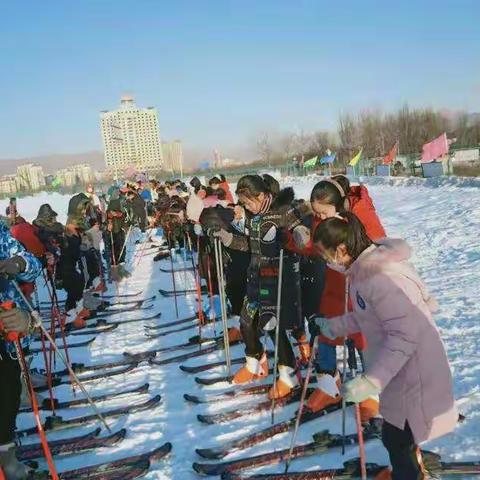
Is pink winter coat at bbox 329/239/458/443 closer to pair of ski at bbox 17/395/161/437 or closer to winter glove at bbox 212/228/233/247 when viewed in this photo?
winter glove at bbox 212/228/233/247

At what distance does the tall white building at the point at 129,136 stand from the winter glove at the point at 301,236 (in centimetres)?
8524

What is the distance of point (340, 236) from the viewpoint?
2.45 metres

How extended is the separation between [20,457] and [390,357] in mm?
2885

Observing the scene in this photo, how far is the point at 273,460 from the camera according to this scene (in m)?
3.32

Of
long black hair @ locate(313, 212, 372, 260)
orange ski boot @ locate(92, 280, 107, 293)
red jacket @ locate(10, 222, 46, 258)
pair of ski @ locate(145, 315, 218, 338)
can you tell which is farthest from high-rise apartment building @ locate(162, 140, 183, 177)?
long black hair @ locate(313, 212, 372, 260)

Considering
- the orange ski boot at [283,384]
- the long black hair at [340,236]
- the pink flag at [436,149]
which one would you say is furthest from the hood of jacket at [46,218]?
the pink flag at [436,149]

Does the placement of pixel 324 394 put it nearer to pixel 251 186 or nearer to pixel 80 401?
pixel 251 186

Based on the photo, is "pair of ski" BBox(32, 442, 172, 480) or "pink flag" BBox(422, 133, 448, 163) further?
"pink flag" BBox(422, 133, 448, 163)

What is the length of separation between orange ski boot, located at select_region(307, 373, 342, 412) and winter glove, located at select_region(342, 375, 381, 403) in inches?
68.9

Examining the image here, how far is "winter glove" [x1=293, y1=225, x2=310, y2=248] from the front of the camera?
3.71 meters

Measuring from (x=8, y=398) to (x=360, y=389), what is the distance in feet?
7.26

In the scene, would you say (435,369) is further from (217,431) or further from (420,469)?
(217,431)

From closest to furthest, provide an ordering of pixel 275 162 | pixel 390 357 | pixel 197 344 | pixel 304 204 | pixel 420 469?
pixel 390 357 < pixel 420 469 < pixel 304 204 < pixel 197 344 < pixel 275 162

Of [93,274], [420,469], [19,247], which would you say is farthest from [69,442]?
[93,274]
